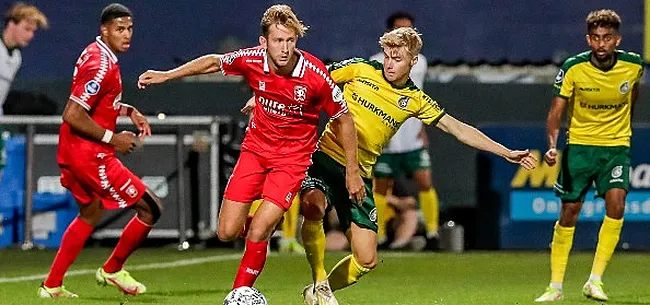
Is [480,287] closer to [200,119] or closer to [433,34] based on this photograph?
[200,119]

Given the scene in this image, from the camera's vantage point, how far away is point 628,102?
1202 centimetres

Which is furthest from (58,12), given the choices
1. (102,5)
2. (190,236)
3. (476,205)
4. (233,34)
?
(476,205)

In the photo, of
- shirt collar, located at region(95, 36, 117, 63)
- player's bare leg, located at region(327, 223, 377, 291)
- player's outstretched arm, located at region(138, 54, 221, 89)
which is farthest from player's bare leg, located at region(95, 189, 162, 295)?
player's outstretched arm, located at region(138, 54, 221, 89)

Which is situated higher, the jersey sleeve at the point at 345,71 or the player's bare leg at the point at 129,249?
the jersey sleeve at the point at 345,71

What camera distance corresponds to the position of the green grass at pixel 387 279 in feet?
37.1

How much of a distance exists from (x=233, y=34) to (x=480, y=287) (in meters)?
7.01

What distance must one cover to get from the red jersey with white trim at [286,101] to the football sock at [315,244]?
2.35 feet

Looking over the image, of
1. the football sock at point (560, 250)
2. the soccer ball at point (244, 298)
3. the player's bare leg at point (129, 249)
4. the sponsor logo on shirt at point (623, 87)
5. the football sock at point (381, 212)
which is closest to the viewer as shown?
the soccer ball at point (244, 298)

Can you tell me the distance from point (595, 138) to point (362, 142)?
2.29 meters

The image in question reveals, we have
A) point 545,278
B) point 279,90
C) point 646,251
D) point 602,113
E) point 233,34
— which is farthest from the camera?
point 233,34

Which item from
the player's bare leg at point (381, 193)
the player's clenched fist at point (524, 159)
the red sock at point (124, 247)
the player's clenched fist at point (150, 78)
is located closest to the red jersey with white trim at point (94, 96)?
the red sock at point (124, 247)

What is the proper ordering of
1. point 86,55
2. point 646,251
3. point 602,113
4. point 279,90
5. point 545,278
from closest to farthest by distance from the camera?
point 279,90, point 86,55, point 602,113, point 545,278, point 646,251

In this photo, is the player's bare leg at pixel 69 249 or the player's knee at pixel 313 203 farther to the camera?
the player's bare leg at pixel 69 249

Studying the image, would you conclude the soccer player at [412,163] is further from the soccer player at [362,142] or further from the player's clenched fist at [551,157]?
the soccer player at [362,142]
